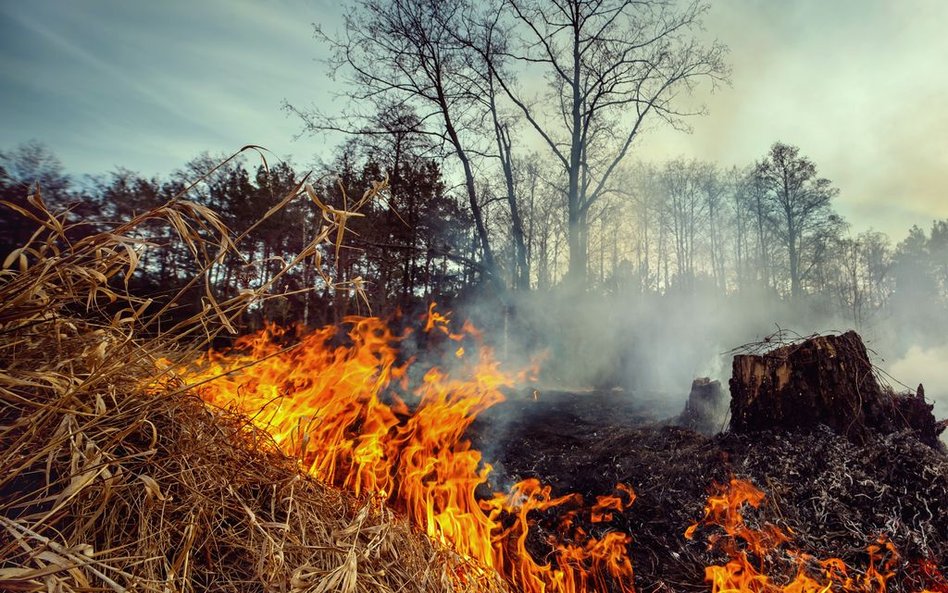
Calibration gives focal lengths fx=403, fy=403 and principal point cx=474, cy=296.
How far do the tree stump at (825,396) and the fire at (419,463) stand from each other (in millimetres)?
1761

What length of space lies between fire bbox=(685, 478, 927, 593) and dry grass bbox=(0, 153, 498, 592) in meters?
2.18

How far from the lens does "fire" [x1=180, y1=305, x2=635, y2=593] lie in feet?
9.22

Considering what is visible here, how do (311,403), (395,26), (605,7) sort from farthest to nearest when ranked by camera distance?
(605,7) → (395,26) → (311,403)

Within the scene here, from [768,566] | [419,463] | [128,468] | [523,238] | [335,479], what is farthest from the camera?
[523,238]

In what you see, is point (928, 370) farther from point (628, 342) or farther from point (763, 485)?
point (763, 485)

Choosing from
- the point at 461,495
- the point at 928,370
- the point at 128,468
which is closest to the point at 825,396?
the point at 461,495

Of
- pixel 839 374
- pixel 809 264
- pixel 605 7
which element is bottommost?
pixel 839 374

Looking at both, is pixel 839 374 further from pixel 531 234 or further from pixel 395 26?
pixel 531 234

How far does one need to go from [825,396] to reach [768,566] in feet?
6.57

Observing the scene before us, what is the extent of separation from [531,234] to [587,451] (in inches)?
1127

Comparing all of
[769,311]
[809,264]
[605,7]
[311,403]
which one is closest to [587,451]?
[311,403]

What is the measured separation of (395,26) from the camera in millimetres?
11469

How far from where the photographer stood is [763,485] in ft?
10.4

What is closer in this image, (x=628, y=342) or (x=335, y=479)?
(x=335, y=479)
